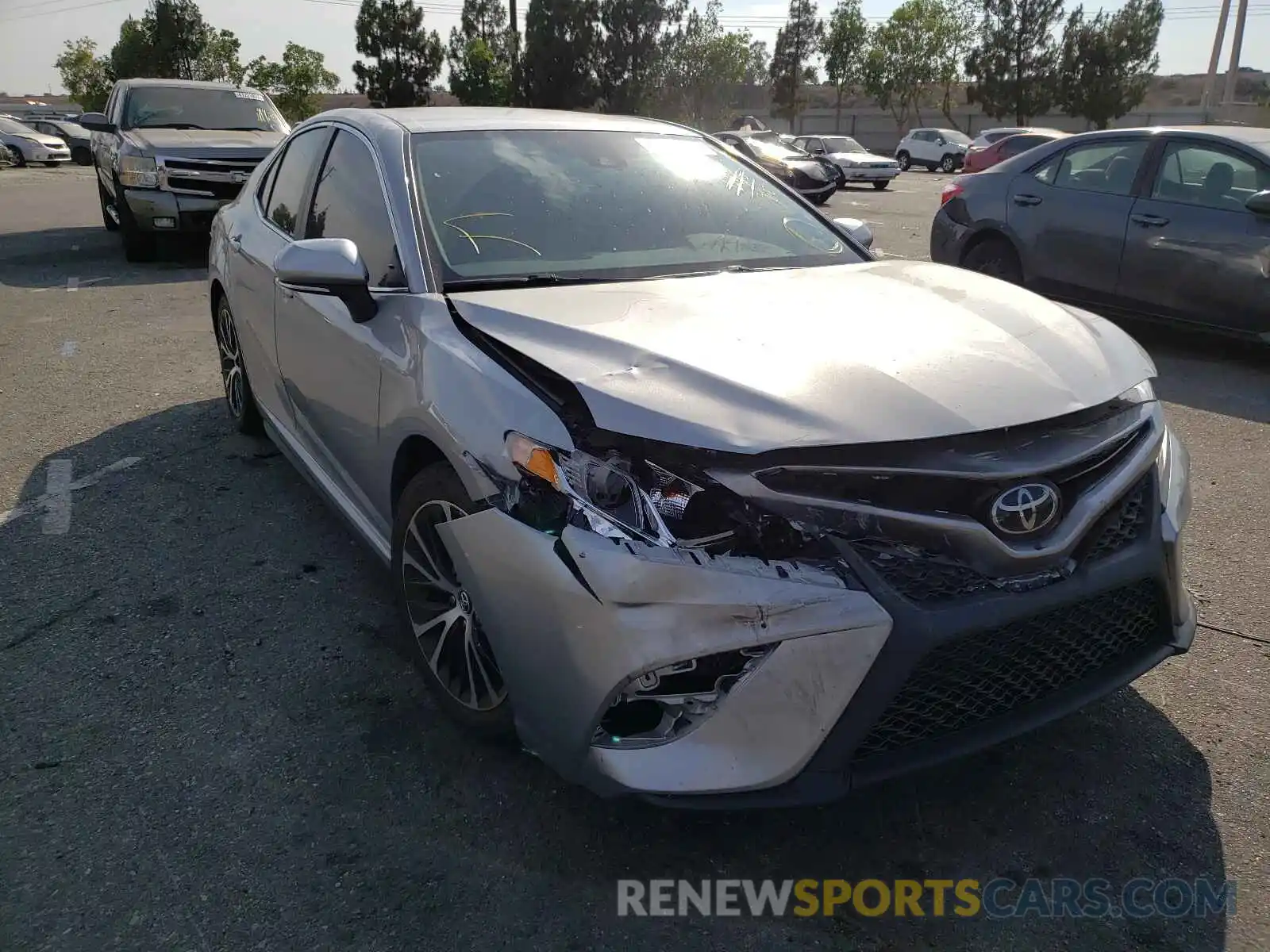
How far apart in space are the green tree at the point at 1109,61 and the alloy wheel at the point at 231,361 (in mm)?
57394

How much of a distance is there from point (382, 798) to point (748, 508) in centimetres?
123

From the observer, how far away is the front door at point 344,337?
3.02 m

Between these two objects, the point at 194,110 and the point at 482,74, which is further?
→ the point at 482,74

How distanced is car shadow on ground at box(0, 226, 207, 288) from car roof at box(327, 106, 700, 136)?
7385 millimetres

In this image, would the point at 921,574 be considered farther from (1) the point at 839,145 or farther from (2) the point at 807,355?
(1) the point at 839,145

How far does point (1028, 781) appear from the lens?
8.47 ft

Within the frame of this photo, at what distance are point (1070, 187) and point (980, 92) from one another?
57.2 meters

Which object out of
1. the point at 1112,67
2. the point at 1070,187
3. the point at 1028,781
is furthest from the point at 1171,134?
the point at 1112,67

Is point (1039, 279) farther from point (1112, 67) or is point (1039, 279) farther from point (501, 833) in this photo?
point (1112, 67)

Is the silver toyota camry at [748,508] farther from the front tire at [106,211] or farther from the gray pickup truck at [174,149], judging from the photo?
the front tire at [106,211]

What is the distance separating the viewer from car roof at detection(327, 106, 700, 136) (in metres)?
3.58

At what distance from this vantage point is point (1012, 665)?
2174mm

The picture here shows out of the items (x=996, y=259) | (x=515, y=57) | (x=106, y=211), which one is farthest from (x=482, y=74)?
(x=996, y=259)

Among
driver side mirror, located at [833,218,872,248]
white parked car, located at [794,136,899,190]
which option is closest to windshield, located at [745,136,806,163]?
white parked car, located at [794,136,899,190]
